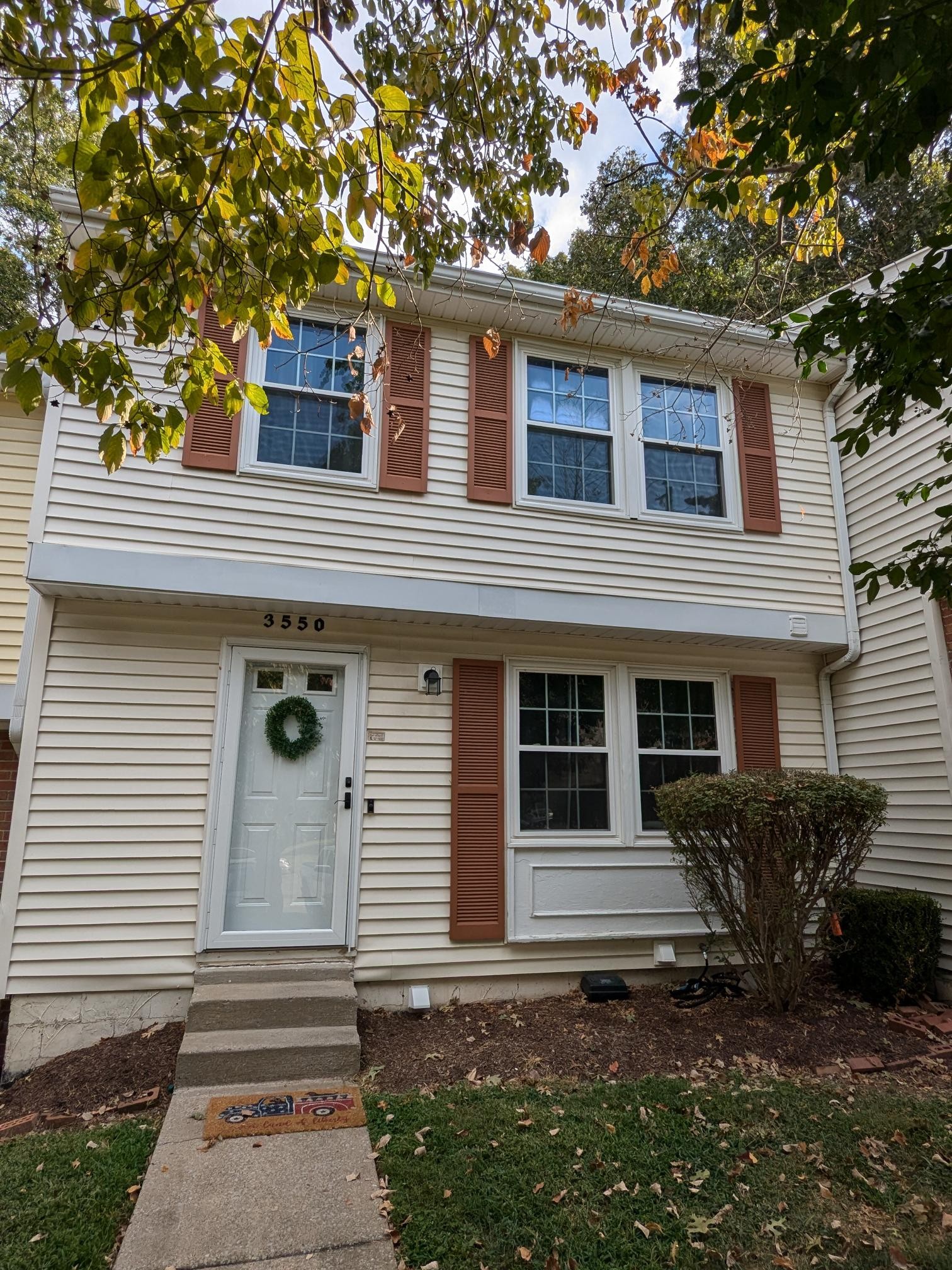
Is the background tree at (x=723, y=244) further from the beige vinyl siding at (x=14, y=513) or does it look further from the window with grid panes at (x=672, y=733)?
the beige vinyl siding at (x=14, y=513)

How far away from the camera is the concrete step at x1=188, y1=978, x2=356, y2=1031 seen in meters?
4.25

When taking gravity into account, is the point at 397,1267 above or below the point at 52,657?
below

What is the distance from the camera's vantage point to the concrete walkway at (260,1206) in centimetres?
257

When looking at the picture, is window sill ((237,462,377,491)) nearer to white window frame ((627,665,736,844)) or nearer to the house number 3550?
the house number 3550

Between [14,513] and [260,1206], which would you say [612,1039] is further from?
[14,513]

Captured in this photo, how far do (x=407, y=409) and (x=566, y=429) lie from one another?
142 centimetres

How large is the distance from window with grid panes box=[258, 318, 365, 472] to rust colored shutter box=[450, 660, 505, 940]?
1.93 m

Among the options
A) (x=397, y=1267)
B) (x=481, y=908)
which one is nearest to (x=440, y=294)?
(x=481, y=908)

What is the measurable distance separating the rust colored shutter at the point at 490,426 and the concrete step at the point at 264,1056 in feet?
12.9

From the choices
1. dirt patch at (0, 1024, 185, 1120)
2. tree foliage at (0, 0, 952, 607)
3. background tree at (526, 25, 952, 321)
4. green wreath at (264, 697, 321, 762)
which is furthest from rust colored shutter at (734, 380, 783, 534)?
dirt patch at (0, 1024, 185, 1120)

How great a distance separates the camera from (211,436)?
17.3 ft

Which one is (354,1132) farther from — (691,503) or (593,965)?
(691,503)

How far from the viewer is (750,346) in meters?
6.54

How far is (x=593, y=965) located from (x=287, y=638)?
133 inches
